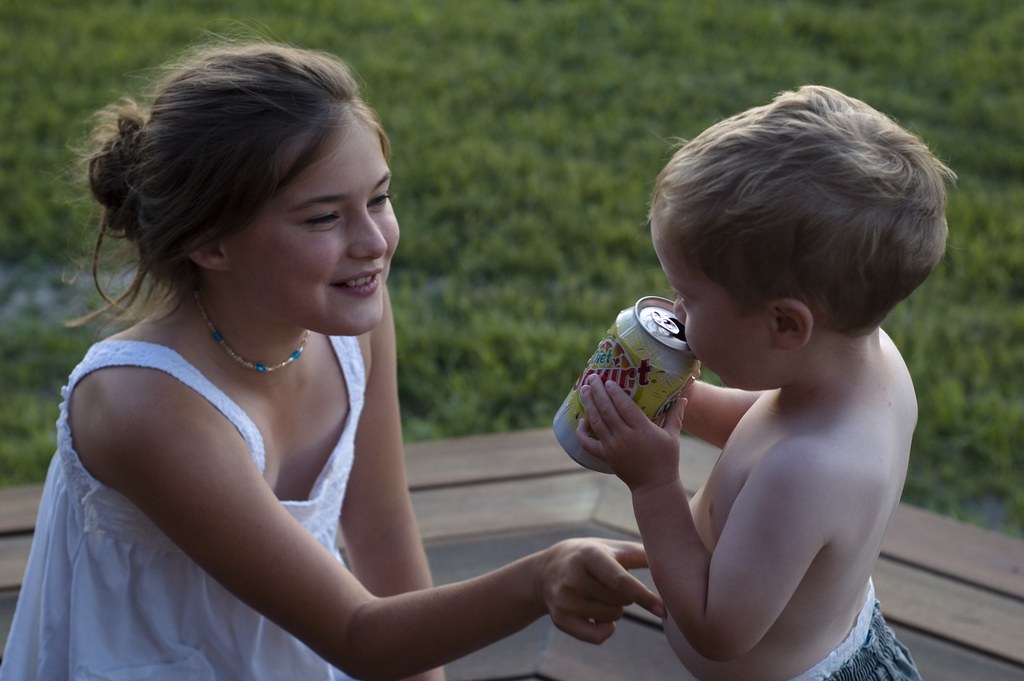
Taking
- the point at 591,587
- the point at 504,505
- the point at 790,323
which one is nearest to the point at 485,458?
the point at 504,505

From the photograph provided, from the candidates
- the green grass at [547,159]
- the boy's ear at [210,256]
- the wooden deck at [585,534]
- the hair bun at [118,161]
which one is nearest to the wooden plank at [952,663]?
the wooden deck at [585,534]

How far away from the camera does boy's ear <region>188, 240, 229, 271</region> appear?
6.46ft

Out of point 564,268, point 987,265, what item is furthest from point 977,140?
point 564,268

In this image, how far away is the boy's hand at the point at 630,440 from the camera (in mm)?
1616

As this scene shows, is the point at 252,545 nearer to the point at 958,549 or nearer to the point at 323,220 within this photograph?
the point at 323,220

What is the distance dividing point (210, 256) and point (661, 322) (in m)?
0.77

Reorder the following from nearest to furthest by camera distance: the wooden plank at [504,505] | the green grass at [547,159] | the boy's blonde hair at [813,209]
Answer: the boy's blonde hair at [813,209], the wooden plank at [504,505], the green grass at [547,159]

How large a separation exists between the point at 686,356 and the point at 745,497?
0.20m

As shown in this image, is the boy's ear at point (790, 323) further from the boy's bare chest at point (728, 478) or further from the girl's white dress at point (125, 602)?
the girl's white dress at point (125, 602)

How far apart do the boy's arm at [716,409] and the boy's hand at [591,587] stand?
0.26 meters

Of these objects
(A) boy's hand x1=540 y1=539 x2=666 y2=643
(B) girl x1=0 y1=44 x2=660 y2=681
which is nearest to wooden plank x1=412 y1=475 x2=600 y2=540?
(B) girl x1=0 y1=44 x2=660 y2=681

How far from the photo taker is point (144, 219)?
1990mm

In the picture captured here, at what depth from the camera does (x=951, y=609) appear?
2.72m

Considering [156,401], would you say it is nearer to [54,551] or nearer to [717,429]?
[54,551]
